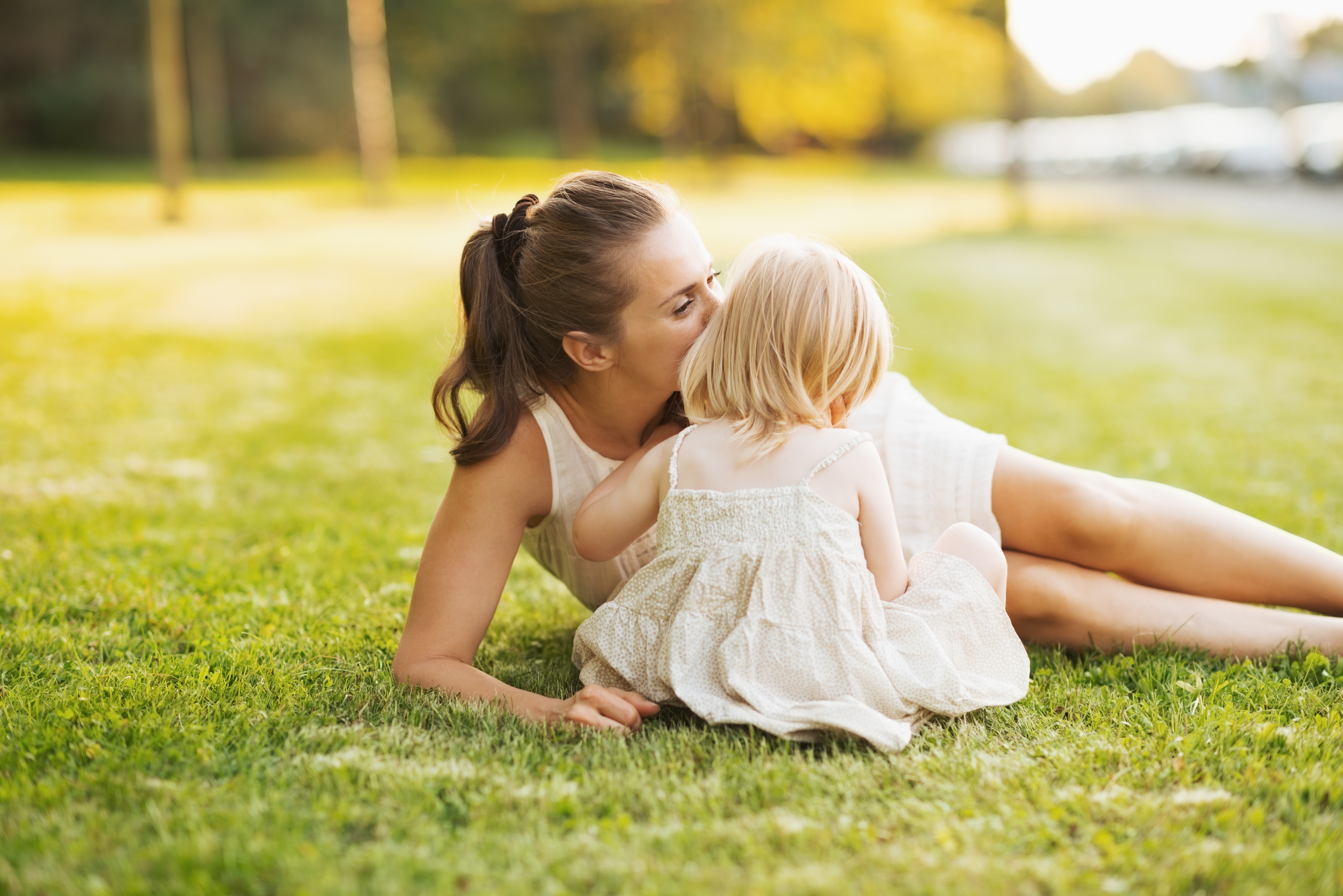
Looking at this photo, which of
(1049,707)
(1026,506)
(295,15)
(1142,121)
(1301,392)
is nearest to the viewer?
(1049,707)

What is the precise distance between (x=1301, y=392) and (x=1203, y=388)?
544 mm

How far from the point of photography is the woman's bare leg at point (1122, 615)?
2926 millimetres

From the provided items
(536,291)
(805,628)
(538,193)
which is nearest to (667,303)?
(536,291)

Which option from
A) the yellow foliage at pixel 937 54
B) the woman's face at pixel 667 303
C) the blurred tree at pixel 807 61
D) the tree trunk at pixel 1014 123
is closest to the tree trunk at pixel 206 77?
the blurred tree at pixel 807 61

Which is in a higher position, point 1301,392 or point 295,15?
point 295,15

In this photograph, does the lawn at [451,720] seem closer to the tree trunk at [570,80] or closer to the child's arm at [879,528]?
the child's arm at [879,528]

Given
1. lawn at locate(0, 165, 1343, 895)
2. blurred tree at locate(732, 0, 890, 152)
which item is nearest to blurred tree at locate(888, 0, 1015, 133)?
blurred tree at locate(732, 0, 890, 152)

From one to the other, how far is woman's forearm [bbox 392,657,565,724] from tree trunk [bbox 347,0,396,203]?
846 inches

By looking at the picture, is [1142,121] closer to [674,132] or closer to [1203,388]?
[674,132]

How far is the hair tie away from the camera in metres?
2.87

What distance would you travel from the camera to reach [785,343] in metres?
2.55

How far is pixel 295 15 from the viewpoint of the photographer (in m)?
35.6

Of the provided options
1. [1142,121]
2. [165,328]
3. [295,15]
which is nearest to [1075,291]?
[165,328]

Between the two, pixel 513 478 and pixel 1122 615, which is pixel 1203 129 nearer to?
pixel 1122 615
